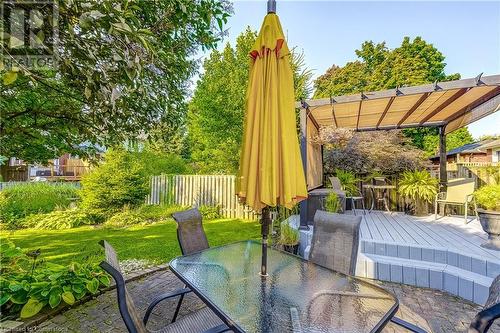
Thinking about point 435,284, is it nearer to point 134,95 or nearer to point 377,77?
point 134,95

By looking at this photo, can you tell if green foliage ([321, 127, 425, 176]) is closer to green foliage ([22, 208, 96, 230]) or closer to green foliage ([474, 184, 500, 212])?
green foliage ([474, 184, 500, 212])

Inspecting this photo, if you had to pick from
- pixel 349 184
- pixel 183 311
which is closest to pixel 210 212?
pixel 349 184

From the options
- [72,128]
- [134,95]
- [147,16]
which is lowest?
[72,128]

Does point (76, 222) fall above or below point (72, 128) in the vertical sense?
below

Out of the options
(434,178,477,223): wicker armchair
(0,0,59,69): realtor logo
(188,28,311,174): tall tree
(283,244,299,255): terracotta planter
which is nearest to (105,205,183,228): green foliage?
(188,28,311,174): tall tree

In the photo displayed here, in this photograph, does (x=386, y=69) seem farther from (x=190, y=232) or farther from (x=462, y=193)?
(x=190, y=232)

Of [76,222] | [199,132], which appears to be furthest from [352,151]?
[76,222]

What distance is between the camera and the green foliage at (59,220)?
752 cm

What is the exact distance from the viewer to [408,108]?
6004mm

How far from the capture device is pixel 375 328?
141 cm

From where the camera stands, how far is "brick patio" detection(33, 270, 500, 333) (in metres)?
2.60

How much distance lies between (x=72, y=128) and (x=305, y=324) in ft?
10.5

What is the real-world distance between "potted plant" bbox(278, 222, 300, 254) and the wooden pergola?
1344mm

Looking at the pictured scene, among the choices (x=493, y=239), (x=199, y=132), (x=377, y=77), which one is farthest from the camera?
(x=377, y=77)
